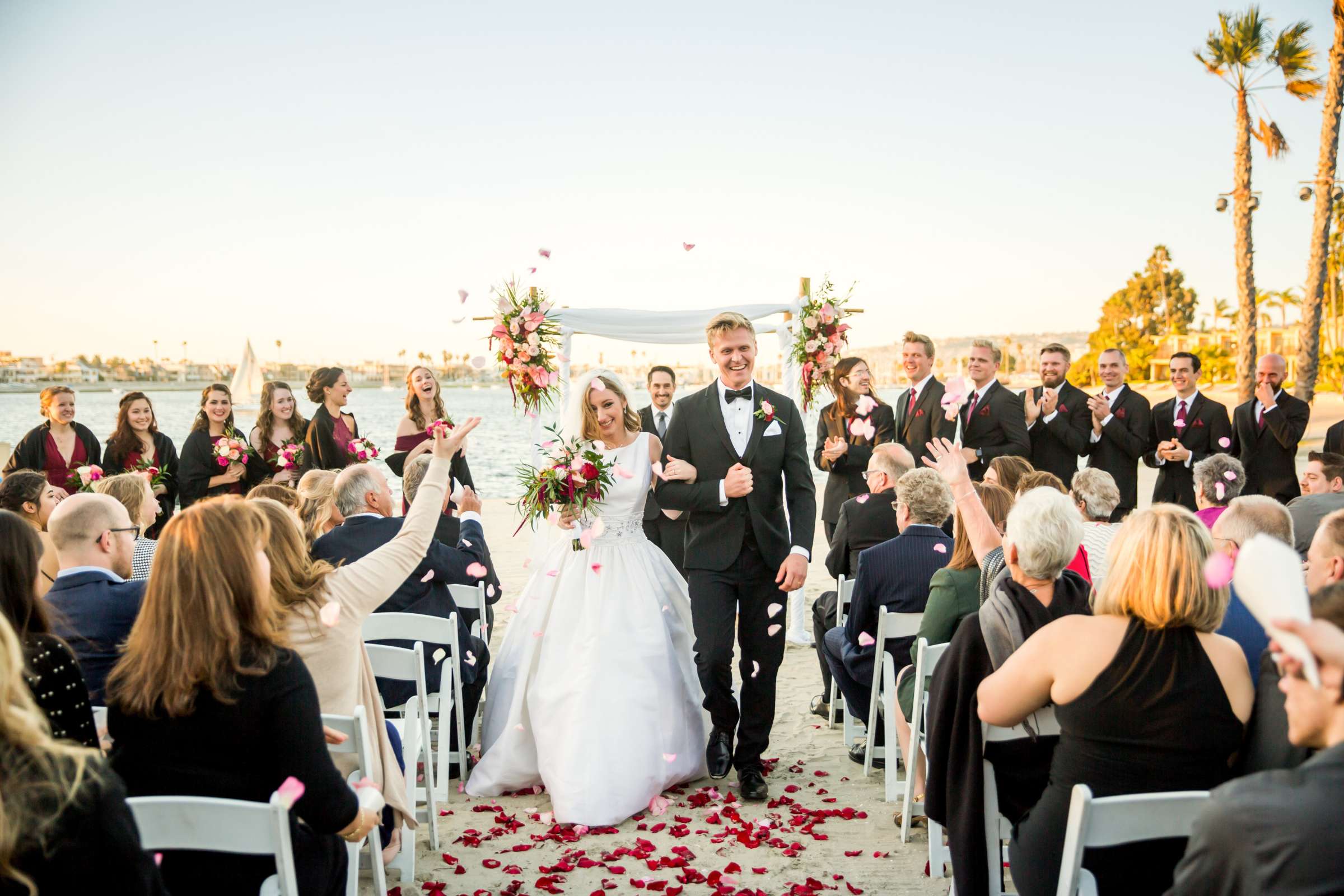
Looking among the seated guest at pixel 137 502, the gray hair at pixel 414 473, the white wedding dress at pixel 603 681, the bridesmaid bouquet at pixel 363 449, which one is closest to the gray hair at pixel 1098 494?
the white wedding dress at pixel 603 681

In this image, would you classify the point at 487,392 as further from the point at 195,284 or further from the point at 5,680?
the point at 5,680

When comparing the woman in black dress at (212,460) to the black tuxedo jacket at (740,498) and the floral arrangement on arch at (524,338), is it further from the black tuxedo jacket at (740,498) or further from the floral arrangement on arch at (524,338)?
the black tuxedo jacket at (740,498)

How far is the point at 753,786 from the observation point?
15.0ft

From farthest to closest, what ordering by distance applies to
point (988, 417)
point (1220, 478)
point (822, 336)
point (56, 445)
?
point (56, 445)
point (988, 417)
point (822, 336)
point (1220, 478)

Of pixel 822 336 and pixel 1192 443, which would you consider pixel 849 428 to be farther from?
pixel 1192 443

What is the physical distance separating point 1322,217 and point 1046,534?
22099 mm

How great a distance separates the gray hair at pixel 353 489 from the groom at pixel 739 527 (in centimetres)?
148

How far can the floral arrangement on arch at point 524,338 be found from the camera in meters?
6.02

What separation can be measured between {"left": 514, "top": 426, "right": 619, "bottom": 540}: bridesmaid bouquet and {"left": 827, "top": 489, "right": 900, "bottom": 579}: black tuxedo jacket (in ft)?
5.08

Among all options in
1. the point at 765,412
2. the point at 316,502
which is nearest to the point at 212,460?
the point at 316,502

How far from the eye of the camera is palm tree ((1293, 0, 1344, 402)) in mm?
18844

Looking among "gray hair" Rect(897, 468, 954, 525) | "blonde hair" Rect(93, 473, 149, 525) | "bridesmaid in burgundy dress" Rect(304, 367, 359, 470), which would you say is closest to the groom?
"gray hair" Rect(897, 468, 954, 525)

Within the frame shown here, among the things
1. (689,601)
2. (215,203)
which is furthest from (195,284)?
(689,601)

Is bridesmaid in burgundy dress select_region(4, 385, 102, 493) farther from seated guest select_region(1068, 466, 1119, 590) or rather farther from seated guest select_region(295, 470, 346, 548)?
seated guest select_region(1068, 466, 1119, 590)
